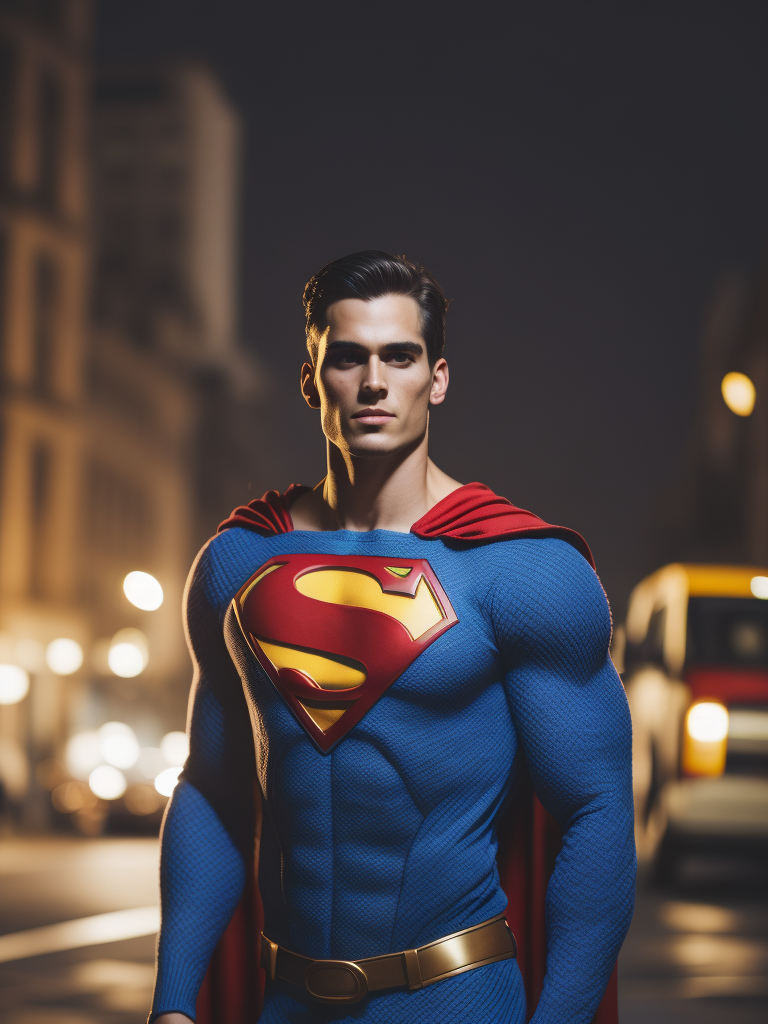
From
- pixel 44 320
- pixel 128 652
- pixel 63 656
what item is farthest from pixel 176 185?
pixel 128 652

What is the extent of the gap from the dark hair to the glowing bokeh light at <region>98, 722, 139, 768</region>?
72.0ft

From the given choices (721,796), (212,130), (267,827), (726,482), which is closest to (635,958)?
(721,796)

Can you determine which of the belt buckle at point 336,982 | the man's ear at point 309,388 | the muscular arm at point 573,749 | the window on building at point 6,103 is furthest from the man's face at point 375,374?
the window on building at point 6,103

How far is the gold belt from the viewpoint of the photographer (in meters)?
2.73

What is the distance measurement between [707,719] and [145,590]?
4.71 meters

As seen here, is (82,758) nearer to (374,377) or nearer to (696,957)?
(696,957)

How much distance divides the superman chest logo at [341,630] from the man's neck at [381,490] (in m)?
0.15

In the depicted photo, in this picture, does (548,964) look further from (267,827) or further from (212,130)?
(212,130)

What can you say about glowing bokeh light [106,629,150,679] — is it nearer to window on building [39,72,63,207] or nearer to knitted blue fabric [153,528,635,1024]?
window on building [39,72,63,207]

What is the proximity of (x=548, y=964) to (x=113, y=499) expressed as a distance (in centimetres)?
7158

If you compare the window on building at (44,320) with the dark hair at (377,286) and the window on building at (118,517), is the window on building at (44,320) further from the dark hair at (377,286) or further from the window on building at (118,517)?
the dark hair at (377,286)

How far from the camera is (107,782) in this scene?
24.1 m

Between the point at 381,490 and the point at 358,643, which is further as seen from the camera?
the point at 381,490

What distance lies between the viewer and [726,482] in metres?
52.4
